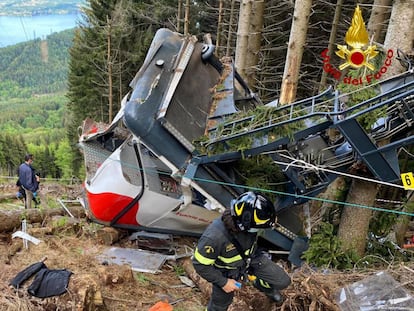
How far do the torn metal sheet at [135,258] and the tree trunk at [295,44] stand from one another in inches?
128

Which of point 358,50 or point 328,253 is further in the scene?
point 328,253

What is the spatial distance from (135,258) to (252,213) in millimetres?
2883

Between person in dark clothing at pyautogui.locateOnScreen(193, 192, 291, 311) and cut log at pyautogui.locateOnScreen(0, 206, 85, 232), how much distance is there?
3833 millimetres

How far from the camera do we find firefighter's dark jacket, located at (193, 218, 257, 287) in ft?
9.22

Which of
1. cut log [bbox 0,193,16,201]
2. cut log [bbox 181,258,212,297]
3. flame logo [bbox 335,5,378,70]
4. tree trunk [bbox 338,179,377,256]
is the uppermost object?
flame logo [bbox 335,5,378,70]

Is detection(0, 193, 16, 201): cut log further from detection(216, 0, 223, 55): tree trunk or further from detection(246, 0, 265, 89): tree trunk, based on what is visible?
detection(216, 0, 223, 55): tree trunk

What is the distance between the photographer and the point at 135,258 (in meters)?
5.10

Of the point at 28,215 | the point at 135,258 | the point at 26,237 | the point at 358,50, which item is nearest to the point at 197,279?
the point at 135,258

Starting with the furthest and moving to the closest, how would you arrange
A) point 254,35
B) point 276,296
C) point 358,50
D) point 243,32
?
point 254,35 → point 243,32 → point 358,50 → point 276,296

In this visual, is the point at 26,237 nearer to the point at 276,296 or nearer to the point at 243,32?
the point at 276,296

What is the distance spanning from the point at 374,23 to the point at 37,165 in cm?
3910

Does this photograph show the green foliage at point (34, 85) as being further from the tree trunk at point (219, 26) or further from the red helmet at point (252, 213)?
the red helmet at point (252, 213)

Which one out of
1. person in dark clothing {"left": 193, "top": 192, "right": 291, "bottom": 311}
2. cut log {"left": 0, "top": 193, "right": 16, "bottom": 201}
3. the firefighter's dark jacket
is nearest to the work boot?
person in dark clothing {"left": 193, "top": 192, "right": 291, "bottom": 311}

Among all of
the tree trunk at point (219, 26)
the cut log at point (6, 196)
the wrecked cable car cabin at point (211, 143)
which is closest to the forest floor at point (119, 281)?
the wrecked cable car cabin at point (211, 143)
